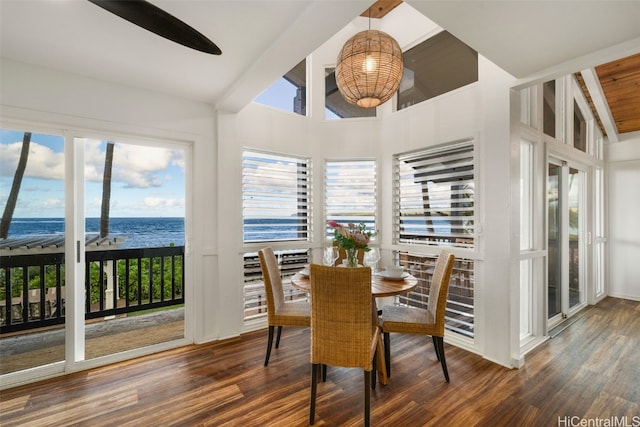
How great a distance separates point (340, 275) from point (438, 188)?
2016mm

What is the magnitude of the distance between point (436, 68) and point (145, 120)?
127 inches

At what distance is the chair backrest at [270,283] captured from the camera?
271 centimetres

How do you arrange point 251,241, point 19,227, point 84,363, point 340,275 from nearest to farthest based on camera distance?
point 340,275
point 19,227
point 84,363
point 251,241

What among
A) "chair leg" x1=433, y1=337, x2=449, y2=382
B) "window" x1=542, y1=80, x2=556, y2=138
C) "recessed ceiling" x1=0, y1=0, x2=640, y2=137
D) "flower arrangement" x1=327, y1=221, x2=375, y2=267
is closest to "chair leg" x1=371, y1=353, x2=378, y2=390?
"chair leg" x1=433, y1=337, x2=449, y2=382

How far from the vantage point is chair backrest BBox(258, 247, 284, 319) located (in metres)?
2.71

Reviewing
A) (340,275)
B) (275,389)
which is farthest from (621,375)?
(275,389)

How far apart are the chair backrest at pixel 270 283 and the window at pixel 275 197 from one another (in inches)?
27.9

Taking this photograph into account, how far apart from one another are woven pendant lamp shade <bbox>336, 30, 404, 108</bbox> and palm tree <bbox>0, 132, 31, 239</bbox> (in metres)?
2.75

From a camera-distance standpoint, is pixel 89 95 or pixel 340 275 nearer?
pixel 340 275

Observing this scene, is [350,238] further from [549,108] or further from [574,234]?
[574,234]

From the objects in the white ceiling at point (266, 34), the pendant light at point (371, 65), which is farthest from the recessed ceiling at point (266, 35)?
the pendant light at point (371, 65)

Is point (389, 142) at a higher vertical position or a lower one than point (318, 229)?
higher

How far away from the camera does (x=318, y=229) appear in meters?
3.86

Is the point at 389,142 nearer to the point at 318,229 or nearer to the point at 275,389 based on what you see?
the point at 318,229
